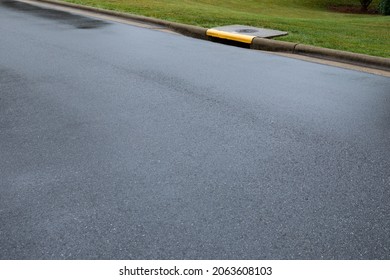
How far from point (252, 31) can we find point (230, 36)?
0.78 metres

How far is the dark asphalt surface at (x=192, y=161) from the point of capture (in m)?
2.97

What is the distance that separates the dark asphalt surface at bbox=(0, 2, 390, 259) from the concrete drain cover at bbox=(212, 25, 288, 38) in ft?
7.47

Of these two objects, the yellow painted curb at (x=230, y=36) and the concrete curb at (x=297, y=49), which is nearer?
the concrete curb at (x=297, y=49)

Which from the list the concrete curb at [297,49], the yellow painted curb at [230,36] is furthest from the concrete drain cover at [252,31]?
the concrete curb at [297,49]

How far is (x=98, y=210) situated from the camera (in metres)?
3.26

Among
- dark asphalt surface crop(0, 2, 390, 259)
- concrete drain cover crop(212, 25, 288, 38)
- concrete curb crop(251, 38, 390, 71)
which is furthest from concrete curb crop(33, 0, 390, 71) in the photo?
dark asphalt surface crop(0, 2, 390, 259)

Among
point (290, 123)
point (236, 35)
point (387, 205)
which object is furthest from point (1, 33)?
point (387, 205)

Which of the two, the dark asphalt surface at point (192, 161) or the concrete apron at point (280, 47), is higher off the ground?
the concrete apron at point (280, 47)

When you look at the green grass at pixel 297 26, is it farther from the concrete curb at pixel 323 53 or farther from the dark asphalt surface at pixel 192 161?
the dark asphalt surface at pixel 192 161

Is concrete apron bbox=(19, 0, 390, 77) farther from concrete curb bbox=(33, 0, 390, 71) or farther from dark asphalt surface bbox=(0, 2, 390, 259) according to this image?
dark asphalt surface bbox=(0, 2, 390, 259)

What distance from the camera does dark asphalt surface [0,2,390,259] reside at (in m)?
2.97

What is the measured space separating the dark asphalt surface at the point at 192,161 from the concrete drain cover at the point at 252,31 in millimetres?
2277

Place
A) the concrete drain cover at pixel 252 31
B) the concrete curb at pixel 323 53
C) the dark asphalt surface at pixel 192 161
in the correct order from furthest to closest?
the concrete drain cover at pixel 252 31, the concrete curb at pixel 323 53, the dark asphalt surface at pixel 192 161
